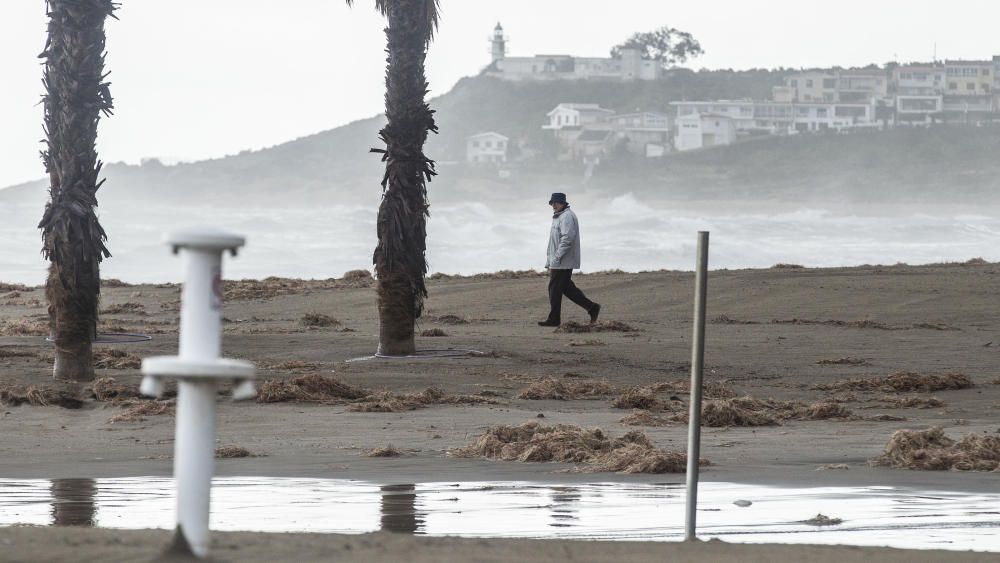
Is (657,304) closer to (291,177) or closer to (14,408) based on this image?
(14,408)

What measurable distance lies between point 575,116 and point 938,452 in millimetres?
183670

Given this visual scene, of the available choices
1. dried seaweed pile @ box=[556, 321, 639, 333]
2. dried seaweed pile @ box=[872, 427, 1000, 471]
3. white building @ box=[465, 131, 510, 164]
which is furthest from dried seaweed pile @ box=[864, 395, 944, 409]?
white building @ box=[465, 131, 510, 164]

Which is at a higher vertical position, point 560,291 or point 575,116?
Result: point 575,116

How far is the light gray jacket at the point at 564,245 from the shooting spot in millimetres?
18891

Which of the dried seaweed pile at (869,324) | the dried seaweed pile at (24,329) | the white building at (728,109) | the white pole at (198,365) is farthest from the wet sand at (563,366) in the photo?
the white building at (728,109)

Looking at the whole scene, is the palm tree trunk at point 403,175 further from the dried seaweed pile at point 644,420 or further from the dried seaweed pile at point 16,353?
the dried seaweed pile at point 644,420

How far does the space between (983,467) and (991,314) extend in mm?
13362

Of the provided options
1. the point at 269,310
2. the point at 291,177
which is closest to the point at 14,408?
the point at 269,310

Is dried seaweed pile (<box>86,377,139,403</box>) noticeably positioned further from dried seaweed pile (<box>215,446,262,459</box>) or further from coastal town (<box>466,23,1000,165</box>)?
coastal town (<box>466,23,1000,165</box>)

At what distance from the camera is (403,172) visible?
52.2ft

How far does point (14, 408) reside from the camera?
12453 mm

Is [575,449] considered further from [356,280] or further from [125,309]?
[356,280]

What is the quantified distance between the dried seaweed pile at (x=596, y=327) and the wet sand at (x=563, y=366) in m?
0.29

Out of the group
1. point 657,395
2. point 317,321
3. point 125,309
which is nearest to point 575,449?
point 657,395
